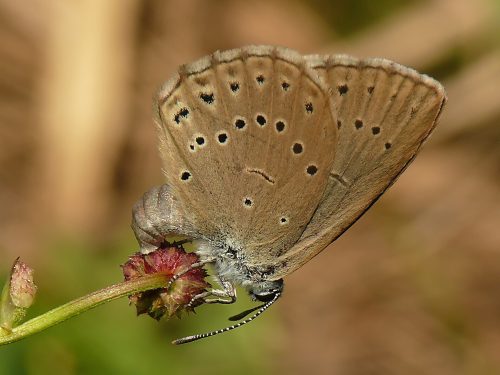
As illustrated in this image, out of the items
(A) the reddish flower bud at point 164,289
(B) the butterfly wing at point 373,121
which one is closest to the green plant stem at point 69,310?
(A) the reddish flower bud at point 164,289

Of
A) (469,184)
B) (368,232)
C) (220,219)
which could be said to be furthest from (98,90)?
(220,219)

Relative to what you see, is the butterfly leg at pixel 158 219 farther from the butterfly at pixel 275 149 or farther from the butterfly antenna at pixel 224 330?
the butterfly antenna at pixel 224 330

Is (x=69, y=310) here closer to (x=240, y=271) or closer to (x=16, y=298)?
(x=16, y=298)

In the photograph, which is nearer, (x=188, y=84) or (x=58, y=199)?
(x=188, y=84)

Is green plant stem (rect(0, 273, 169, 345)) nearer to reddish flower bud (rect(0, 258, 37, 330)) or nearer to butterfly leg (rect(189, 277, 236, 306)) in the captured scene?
reddish flower bud (rect(0, 258, 37, 330))

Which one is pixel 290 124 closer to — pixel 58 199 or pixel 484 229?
pixel 58 199

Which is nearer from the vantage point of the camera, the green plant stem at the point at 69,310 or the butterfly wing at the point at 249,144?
the green plant stem at the point at 69,310

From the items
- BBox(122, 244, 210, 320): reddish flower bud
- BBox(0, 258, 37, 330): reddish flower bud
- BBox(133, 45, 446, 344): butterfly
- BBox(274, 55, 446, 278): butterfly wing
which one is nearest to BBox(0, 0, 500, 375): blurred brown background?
BBox(133, 45, 446, 344): butterfly
